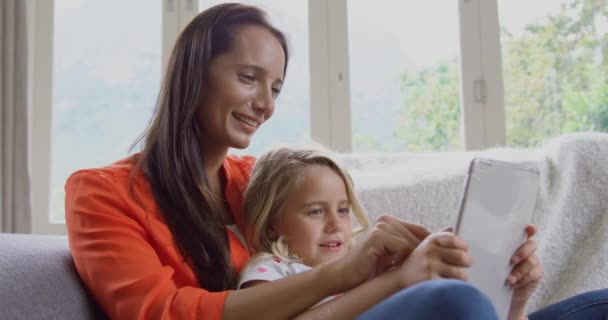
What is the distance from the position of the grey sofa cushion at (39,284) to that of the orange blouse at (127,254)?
0.03 meters

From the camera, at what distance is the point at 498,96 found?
8.15ft

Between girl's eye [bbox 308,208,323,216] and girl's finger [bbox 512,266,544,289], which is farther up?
girl's eye [bbox 308,208,323,216]

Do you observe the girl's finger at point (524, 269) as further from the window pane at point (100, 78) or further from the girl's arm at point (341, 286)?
the window pane at point (100, 78)

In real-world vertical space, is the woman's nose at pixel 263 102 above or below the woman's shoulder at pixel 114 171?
above

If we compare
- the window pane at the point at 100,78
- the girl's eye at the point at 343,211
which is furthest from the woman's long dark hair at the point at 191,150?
the window pane at the point at 100,78

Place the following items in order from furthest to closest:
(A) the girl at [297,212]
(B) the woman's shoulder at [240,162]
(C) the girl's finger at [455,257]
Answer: (B) the woman's shoulder at [240,162] < (A) the girl at [297,212] < (C) the girl's finger at [455,257]

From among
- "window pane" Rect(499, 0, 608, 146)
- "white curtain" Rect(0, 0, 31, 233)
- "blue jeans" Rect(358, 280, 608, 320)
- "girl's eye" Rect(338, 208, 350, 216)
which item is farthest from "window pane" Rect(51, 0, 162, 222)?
"blue jeans" Rect(358, 280, 608, 320)

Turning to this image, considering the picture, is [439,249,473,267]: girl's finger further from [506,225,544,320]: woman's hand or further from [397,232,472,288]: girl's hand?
[506,225,544,320]: woman's hand

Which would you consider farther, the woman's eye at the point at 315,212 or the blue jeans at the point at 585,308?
the woman's eye at the point at 315,212

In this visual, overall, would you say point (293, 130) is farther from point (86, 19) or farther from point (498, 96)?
point (86, 19)

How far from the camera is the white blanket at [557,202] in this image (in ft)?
4.75

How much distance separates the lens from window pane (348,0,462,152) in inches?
102

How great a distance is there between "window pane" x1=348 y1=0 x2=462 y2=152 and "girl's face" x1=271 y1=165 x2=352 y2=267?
1.47m

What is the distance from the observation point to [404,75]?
2627mm
